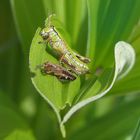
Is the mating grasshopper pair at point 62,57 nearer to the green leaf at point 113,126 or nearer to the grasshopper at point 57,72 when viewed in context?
the grasshopper at point 57,72

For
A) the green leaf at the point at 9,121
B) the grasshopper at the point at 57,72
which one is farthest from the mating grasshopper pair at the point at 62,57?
the green leaf at the point at 9,121

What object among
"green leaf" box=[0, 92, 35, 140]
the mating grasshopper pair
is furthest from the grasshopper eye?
"green leaf" box=[0, 92, 35, 140]

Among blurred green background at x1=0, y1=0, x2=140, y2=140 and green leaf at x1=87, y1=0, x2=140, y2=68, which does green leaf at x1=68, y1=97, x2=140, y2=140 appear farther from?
green leaf at x1=87, y1=0, x2=140, y2=68

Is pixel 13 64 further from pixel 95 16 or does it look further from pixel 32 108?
pixel 95 16

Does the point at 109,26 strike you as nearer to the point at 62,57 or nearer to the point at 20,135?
the point at 62,57

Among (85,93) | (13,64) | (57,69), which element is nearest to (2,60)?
(13,64)

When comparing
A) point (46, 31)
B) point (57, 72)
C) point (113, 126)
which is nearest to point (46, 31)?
point (46, 31)
